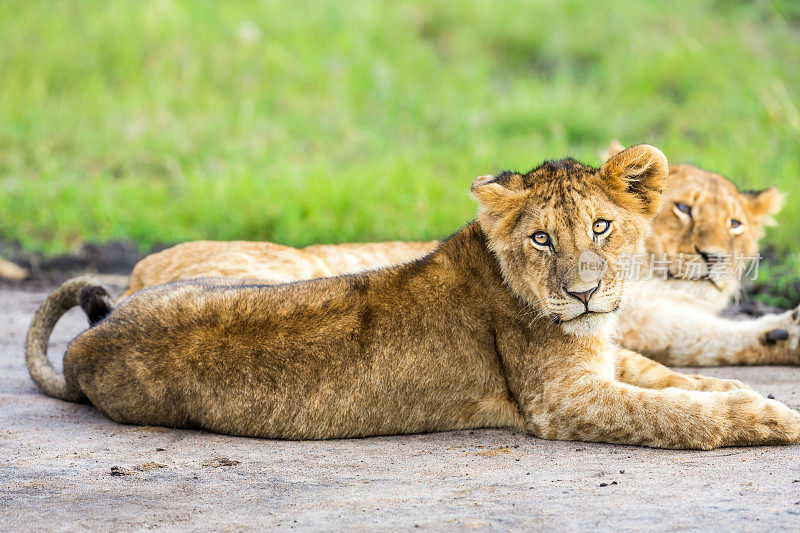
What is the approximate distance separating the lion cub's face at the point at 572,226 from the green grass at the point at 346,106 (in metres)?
3.36

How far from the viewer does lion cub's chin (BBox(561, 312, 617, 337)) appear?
355 centimetres

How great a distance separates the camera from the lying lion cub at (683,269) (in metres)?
4.75

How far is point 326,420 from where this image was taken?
3584 mm

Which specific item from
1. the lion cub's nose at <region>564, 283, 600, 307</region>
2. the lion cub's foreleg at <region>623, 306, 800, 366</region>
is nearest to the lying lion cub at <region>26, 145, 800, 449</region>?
the lion cub's nose at <region>564, 283, 600, 307</region>

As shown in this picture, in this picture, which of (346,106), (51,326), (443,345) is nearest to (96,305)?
(51,326)

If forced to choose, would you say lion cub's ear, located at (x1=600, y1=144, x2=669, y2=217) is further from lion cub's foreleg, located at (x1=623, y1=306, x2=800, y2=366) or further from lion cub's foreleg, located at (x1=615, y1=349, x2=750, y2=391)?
lion cub's foreleg, located at (x1=623, y1=306, x2=800, y2=366)

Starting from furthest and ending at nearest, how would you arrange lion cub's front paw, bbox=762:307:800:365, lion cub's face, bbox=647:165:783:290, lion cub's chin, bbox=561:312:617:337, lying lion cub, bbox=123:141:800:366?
lion cub's face, bbox=647:165:783:290
lying lion cub, bbox=123:141:800:366
lion cub's front paw, bbox=762:307:800:365
lion cub's chin, bbox=561:312:617:337

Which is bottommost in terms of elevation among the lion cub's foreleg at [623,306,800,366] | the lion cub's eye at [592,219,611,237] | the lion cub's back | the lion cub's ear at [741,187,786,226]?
the lion cub's foreleg at [623,306,800,366]

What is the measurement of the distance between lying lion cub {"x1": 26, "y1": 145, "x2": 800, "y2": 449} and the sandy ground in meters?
0.09

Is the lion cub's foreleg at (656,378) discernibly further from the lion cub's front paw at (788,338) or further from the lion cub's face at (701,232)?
the lion cub's face at (701,232)

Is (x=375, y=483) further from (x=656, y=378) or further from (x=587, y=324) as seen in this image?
(x=656, y=378)

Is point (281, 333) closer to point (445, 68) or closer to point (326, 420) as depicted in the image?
point (326, 420)

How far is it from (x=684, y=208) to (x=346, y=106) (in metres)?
5.49

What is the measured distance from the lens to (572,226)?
3.54 metres
